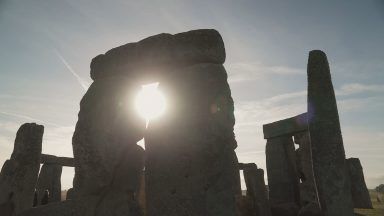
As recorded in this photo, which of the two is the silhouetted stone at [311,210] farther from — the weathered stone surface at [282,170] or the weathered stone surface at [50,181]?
the weathered stone surface at [50,181]

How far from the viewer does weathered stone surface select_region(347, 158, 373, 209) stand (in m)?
11.5

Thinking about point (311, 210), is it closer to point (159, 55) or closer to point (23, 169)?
point (159, 55)

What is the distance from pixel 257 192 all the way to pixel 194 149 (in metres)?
3.50

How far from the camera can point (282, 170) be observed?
404 inches

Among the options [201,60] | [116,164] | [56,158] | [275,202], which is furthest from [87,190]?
[56,158]

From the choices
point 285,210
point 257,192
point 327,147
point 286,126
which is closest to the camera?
point 327,147

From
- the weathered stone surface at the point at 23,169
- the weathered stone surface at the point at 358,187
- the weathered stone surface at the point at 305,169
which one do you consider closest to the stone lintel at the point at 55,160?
the weathered stone surface at the point at 23,169

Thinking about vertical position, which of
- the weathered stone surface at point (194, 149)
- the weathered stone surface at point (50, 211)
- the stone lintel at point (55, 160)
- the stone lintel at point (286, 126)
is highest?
the stone lintel at point (286, 126)

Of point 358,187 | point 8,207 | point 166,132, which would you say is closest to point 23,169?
point 8,207

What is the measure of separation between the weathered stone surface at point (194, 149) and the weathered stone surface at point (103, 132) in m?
0.63

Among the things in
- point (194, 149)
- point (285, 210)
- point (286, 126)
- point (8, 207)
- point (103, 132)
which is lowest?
point (285, 210)

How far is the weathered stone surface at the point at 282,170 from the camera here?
32.7 feet

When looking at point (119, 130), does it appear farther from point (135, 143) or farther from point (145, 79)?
point (145, 79)

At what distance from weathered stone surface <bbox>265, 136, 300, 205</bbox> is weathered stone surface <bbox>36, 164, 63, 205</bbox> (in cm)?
819
